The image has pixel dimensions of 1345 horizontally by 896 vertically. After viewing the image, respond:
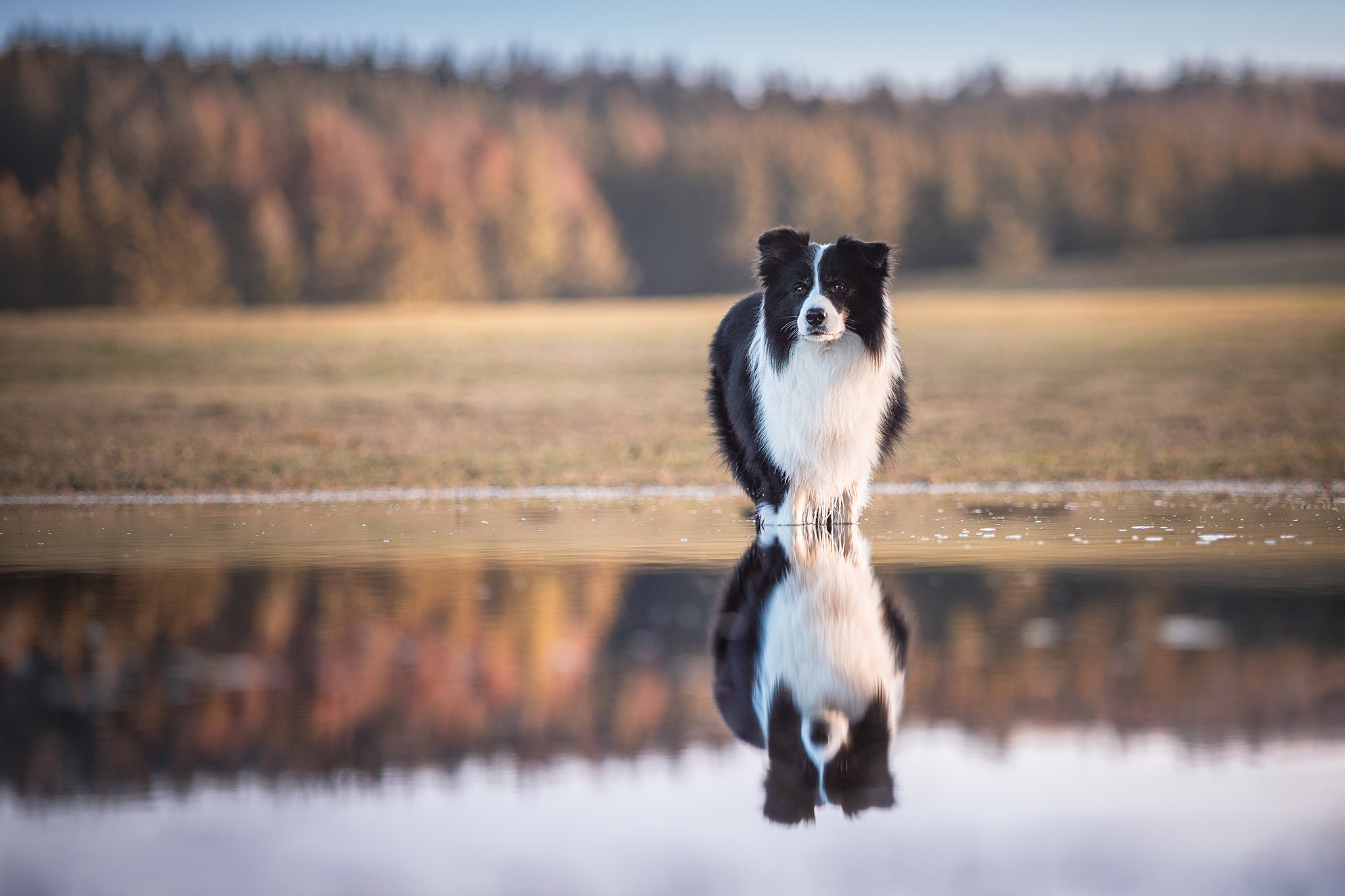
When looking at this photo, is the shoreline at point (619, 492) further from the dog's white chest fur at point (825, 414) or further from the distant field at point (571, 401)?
the dog's white chest fur at point (825, 414)

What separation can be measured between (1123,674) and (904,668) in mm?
785

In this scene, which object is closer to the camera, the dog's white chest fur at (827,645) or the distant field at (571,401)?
the dog's white chest fur at (827,645)

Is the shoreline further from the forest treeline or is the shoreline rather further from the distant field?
the forest treeline

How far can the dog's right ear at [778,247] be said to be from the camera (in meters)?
8.68

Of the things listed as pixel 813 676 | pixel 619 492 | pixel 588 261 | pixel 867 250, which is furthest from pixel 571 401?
pixel 588 261

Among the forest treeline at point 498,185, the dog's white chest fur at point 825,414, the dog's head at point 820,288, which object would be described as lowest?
the dog's white chest fur at point 825,414

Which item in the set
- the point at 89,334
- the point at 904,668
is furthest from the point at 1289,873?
the point at 89,334

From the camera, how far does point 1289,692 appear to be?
16.2 ft

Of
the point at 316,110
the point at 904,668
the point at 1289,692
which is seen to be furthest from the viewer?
the point at 316,110

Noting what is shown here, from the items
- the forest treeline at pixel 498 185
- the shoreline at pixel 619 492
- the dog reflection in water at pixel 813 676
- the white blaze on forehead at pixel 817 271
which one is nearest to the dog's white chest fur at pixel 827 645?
the dog reflection in water at pixel 813 676

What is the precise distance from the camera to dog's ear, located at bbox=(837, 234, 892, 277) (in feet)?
28.4

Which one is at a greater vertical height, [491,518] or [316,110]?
[316,110]

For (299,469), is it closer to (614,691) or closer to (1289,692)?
(614,691)

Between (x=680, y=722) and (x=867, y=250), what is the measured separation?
15.4ft
